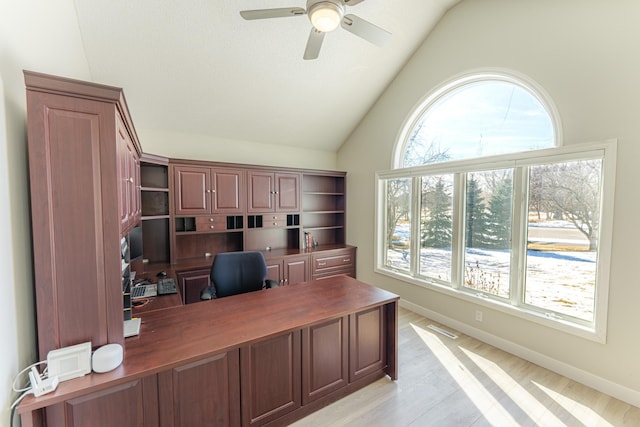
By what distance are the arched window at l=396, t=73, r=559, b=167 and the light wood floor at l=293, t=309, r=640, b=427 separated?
2.11 meters

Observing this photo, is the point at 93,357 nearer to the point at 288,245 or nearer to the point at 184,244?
the point at 184,244

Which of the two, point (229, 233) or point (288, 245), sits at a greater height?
point (229, 233)

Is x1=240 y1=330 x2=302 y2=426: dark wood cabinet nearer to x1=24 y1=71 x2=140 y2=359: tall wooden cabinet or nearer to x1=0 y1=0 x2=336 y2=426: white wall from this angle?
x1=24 y1=71 x2=140 y2=359: tall wooden cabinet

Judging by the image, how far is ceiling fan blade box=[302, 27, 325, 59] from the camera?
192 cm

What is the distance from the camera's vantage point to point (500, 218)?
9.31ft

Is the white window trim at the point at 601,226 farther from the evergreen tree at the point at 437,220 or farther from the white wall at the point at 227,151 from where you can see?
the white wall at the point at 227,151

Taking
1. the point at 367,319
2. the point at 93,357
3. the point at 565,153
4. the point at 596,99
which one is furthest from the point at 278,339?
the point at 596,99

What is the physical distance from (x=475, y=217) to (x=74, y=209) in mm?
3485

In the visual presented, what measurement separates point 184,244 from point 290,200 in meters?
1.65

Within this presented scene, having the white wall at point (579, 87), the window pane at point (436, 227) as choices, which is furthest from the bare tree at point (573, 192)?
the window pane at point (436, 227)

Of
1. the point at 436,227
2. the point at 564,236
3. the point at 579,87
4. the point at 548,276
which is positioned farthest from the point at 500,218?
the point at 579,87

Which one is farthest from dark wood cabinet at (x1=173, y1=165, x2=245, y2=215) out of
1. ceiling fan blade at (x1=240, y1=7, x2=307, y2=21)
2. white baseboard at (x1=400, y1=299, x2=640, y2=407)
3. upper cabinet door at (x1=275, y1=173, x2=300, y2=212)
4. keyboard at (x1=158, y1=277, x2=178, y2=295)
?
white baseboard at (x1=400, y1=299, x2=640, y2=407)

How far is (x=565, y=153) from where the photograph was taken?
7.51 feet

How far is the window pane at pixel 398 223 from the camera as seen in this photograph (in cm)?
389
